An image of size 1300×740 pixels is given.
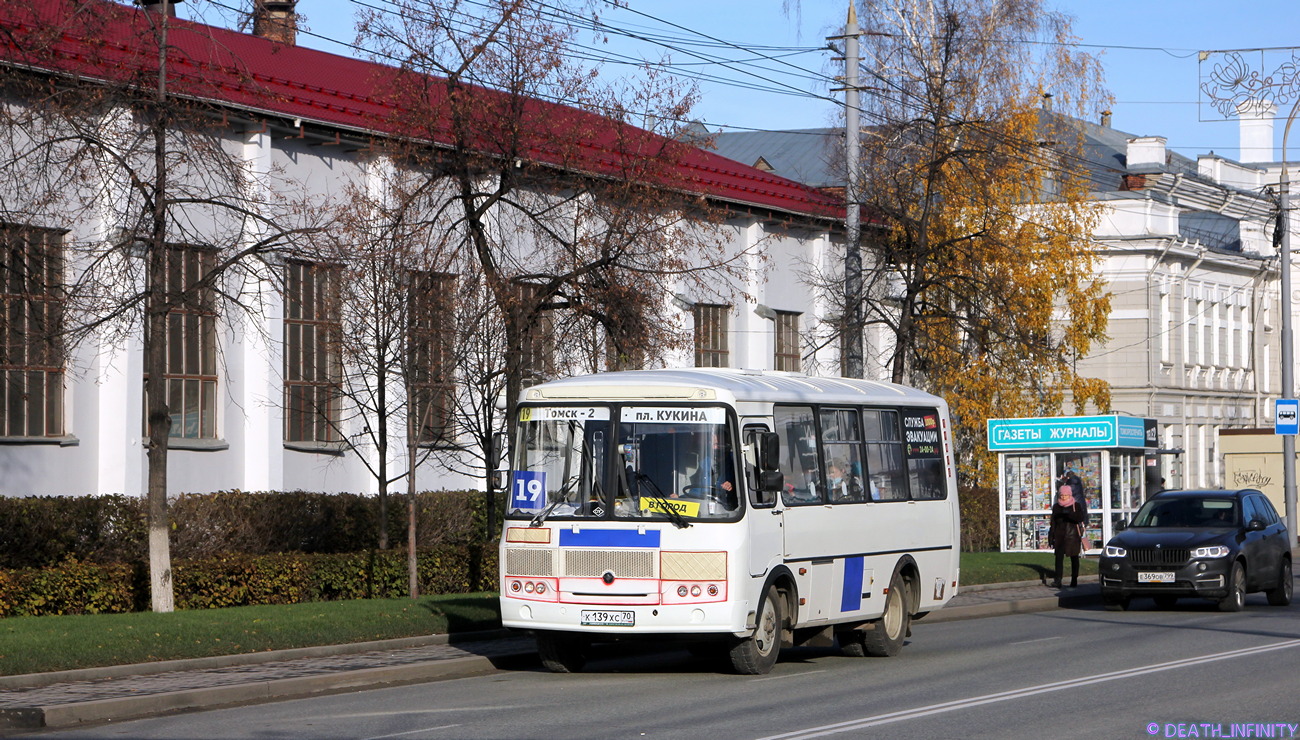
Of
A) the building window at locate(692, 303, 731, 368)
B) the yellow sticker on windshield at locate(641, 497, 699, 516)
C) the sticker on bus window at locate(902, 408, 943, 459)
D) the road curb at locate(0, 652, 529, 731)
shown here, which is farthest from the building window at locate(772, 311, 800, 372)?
the yellow sticker on windshield at locate(641, 497, 699, 516)

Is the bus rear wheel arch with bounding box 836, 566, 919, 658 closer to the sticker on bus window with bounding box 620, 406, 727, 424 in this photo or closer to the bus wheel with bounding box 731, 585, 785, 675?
the bus wheel with bounding box 731, 585, 785, 675

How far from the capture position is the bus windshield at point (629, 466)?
50.0 feet

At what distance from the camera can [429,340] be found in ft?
73.4

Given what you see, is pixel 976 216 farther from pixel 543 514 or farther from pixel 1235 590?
pixel 543 514

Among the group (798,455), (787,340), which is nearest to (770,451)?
(798,455)

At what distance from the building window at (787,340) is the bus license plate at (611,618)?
2477 centimetres

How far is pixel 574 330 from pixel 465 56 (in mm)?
4603

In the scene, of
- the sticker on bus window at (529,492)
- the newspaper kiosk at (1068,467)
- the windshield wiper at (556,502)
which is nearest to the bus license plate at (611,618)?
the windshield wiper at (556,502)

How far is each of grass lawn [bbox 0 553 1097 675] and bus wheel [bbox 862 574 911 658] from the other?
4.41 m

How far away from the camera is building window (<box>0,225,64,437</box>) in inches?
715

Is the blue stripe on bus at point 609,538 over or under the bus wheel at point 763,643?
over

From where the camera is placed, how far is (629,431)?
15.6 m

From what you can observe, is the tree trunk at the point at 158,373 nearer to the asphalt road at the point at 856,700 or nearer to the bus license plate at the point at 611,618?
the asphalt road at the point at 856,700

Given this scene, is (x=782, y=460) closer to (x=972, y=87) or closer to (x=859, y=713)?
(x=859, y=713)
